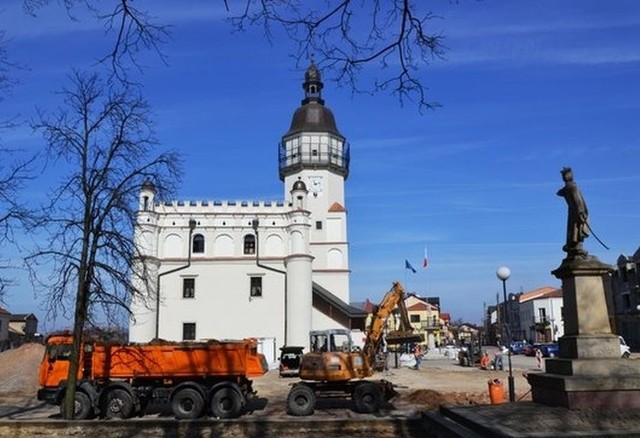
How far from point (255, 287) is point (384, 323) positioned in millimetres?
20563

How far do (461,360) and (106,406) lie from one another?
3931 centimetres

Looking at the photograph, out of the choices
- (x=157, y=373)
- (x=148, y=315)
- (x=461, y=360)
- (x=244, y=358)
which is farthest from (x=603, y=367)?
(x=461, y=360)

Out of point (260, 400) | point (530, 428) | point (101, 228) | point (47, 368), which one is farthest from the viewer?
point (260, 400)

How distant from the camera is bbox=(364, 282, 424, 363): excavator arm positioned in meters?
28.8

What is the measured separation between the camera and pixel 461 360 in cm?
5334

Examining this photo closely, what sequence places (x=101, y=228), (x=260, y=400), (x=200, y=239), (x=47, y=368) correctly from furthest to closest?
(x=200, y=239)
(x=260, y=400)
(x=47, y=368)
(x=101, y=228)

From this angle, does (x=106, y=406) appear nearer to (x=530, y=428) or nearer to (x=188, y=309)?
(x=530, y=428)

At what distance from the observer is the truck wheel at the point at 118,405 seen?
19219 millimetres

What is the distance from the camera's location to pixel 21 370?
109 feet

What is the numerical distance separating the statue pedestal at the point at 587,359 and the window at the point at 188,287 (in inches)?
1531

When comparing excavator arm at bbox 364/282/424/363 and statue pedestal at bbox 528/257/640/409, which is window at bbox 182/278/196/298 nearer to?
excavator arm at bbox 364/282/424/363

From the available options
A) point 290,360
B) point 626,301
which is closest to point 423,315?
point 626,301

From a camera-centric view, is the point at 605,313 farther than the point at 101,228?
No

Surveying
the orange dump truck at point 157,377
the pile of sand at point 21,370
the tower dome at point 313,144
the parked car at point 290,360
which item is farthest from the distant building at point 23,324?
the orange dump truck at point 157,377
